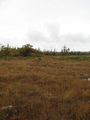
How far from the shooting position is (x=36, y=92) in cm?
374

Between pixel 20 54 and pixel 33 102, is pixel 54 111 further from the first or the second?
pixel 20 54

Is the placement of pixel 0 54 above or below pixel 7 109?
above

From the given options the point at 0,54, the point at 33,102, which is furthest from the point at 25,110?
the point at 0,54

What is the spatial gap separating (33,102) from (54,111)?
867 millimetres

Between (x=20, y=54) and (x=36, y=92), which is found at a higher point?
(x=20, y=54)

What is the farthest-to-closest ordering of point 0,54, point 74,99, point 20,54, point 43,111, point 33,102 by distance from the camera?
point 20,54 → point 0,54 → point 74,99 → point 33,102 → point 43,111

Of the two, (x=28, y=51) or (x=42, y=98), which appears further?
(x=28, y=51)

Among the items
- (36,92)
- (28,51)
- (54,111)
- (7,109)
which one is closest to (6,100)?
(7,109)

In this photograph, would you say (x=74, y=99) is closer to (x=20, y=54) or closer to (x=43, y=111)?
(x=43, y=111)

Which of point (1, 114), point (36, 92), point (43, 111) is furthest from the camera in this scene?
point (36, 92)

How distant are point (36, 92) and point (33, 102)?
32.2 inches

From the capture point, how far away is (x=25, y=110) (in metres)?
2.54

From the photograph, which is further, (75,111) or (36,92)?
(36,92)

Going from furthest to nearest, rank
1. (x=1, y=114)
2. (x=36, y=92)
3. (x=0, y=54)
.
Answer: (x=0, y=54)
(x=36, y=92)
(x=1, y=114)
